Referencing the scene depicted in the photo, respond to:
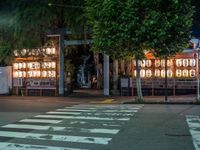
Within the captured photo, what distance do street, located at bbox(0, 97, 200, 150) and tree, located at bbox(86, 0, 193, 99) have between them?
550 centimetres

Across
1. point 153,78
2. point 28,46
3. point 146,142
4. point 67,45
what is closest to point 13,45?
point 28,46

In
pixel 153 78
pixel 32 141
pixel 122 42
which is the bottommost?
pixel 32 141

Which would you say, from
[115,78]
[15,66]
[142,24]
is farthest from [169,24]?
[15,66]

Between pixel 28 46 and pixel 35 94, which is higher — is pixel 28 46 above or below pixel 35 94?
above

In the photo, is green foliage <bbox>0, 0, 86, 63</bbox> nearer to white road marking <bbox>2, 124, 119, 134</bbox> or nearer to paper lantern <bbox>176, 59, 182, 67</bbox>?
paper lantern <bbox>176, 59, 182, 67</bbox>

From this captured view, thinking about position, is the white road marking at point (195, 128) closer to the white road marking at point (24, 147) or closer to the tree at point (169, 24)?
the white road marking at point (24, 147)

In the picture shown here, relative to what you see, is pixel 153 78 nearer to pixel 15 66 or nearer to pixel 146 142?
pixel 15 66

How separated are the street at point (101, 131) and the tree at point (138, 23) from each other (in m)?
5.50

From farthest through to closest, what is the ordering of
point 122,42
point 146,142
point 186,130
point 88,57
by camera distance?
point 88,57, point 122,42, point 186,130, point 146,142

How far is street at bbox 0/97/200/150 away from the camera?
1080 cm

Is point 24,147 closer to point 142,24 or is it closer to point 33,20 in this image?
point 142,24

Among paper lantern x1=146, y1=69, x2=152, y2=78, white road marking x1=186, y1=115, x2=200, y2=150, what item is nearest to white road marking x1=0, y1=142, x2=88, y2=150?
white road marking x1=186, y1=115, x2=200, y2=150

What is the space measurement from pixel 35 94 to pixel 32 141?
71.0 feet

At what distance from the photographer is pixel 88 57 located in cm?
4238
